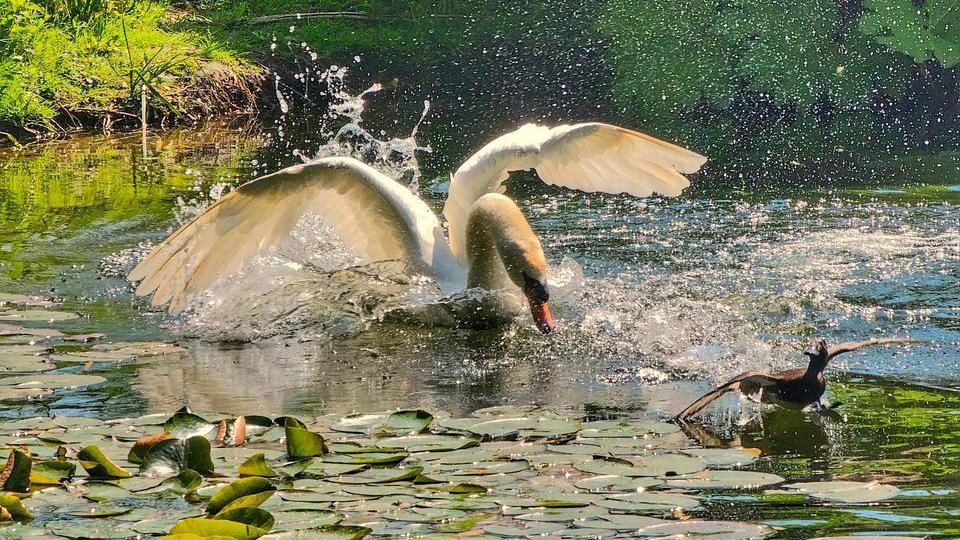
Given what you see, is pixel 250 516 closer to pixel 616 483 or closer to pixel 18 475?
pixel 18 475

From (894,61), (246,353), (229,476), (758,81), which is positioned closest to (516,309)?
(246,353)

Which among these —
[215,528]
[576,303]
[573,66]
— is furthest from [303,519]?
[573,66]

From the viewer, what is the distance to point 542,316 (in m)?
5.09

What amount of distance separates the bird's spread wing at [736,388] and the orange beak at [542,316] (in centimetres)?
104

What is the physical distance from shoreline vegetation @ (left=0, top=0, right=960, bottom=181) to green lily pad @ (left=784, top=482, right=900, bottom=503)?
21.9 ft

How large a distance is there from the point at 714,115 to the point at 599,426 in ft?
37.3

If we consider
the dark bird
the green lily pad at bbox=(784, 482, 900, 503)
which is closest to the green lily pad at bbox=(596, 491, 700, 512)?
the green lily pad at bbox=(784, 482, 900, 503)

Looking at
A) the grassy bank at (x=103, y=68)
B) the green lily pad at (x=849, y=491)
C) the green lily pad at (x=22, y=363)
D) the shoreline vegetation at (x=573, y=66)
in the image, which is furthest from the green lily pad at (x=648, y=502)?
the grassy bank at (x=103, y=68)

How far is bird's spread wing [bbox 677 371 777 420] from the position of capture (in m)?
3.98

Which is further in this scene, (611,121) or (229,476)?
(611,121)

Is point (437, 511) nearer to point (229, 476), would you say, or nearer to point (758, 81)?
point (229, 476)

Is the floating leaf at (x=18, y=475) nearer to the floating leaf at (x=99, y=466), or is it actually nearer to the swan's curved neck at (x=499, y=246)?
the floating leaf at (x=99, y=466)

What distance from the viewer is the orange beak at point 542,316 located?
5043mm

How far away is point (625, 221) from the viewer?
25.5 ft
